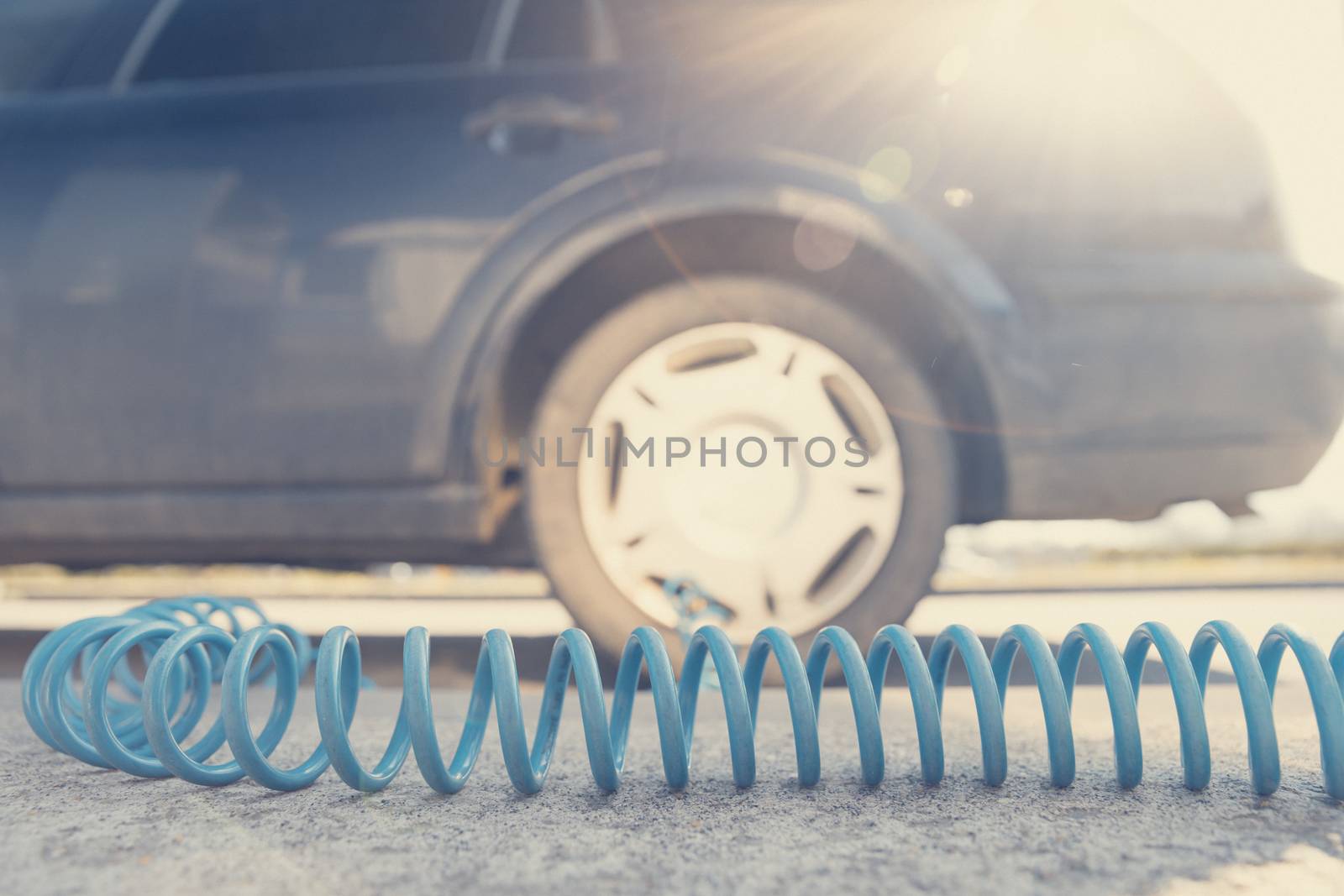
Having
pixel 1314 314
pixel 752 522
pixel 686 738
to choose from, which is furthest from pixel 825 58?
pixel 686 738

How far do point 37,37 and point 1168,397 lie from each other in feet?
9.96

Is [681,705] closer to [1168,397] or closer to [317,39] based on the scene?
[1168,397]

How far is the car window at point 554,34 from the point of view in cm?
273

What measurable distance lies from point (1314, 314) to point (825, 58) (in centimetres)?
125

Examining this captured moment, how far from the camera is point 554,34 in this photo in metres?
2.75

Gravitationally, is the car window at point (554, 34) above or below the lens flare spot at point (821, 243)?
above

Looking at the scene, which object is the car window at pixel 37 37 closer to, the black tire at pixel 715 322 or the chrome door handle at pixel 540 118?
the chrome door handle at pixel 540 118

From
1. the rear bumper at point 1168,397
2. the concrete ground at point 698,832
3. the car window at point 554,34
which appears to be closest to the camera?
the concrete ground at point 698,832

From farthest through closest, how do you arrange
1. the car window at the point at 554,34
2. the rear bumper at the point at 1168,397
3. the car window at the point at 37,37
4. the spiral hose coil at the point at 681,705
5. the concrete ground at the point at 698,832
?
1. the car window at the point at 37,37
2. the car window at the point at 554,34
3. the rear bumper at the point at 1168,397
4. the spiral hose coil at the point at 681,705
5. the concrete ground at the point at 698,832

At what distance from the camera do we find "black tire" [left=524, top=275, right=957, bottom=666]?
2477 mm

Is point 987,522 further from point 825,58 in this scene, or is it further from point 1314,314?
point 825,58

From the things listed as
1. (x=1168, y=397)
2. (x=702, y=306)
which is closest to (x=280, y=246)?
(x=702, y=306)

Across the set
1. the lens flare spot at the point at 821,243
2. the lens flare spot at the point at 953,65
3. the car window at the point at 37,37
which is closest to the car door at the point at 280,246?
the car window at the point at 37,37

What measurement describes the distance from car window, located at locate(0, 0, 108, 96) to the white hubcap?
5.78 feet
